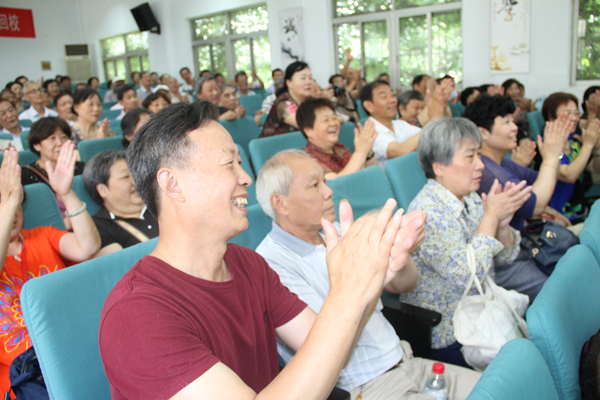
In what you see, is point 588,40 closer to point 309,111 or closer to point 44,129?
point 309,111

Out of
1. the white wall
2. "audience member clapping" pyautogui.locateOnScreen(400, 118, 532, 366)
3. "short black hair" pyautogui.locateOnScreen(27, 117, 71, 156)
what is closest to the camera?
"audience member clapping" pyautogui.locateOnScreen(400, 118, 532, 366)

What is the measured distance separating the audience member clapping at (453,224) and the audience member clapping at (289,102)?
1.48m

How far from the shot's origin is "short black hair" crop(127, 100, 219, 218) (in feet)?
2.87

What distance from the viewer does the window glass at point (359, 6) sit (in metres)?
8.31

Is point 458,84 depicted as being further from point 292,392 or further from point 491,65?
point 292,392

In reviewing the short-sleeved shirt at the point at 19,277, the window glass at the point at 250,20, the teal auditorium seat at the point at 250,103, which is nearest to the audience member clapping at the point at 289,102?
the short-sleeved shirt at the point at 19,277

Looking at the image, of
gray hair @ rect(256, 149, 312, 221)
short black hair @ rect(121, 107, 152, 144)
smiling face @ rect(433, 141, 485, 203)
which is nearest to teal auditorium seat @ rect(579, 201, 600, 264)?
smiling face @ rect(433, 141, 485, 203)

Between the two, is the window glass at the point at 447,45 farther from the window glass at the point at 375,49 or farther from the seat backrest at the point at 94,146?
the seat backrest at the point at 94,146

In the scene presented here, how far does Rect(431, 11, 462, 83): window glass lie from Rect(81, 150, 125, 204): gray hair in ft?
22.5

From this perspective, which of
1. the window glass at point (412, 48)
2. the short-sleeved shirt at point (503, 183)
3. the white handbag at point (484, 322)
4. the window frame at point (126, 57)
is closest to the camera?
the white handbag at point (484, 322)

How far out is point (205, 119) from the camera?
925mm

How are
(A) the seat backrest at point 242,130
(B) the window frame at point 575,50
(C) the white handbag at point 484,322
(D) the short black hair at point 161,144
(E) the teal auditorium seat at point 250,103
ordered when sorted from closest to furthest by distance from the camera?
(D) the short black hair at point 161,144
(C) the white handbag at point 484,322
(A) the seat backrest at point 242,130
(B) the window frame at point 575,50
(E) the teal auditorium seat at point 250,103

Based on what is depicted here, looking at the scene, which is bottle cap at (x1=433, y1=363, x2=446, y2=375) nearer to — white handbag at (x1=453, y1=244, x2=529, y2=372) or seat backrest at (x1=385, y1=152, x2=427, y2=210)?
white handbag at (x1=453, y1=244, x2=529, y2=372)

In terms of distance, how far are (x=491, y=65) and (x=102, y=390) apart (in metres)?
7.40
